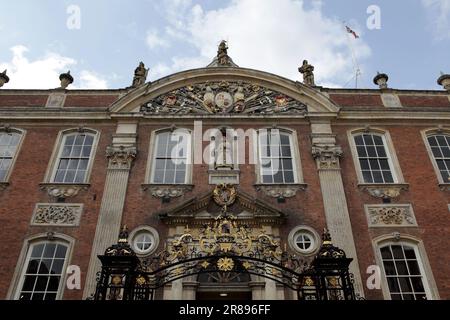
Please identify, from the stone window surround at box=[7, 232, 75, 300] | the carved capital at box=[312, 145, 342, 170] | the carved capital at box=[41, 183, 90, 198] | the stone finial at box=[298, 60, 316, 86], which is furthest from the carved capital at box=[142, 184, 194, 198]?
the stone finial at box=[298, 60, 316, 86]

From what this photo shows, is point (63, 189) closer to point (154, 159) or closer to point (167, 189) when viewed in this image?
point (154, 159)


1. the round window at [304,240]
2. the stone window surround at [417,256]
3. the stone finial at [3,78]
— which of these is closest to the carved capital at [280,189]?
the round window at [304,240]

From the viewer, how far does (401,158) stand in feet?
47.2

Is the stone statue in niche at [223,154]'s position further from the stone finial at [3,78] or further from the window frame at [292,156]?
the stone finial at [3,78]

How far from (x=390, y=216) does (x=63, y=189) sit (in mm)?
10593

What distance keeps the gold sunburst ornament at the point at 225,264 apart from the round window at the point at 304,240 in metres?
3.73

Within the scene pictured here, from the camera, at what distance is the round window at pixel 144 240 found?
12180 mm

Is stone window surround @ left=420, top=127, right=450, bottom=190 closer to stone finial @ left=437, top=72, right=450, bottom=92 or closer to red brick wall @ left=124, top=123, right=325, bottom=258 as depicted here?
stone finial @ left=437, top=72, right=450, bottom=92

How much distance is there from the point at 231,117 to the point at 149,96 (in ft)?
11.4

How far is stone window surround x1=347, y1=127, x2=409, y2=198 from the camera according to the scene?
13.4 meters

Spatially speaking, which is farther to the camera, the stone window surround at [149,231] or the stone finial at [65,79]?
the stone finial at [65,79]

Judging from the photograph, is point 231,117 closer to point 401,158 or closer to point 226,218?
point 226,218

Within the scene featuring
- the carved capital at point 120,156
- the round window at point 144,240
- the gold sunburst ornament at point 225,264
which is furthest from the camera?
the carved capital at point 120,156

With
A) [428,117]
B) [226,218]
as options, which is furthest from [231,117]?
[428,117]
